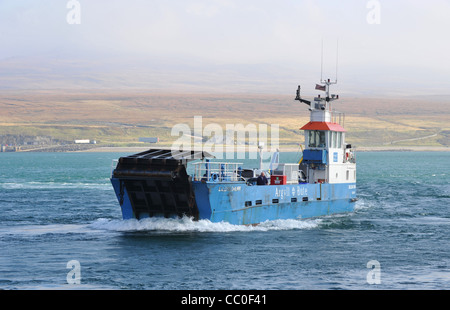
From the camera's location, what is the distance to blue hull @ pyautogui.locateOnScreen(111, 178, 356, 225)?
1516 inches

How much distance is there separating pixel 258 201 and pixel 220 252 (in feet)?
26.7

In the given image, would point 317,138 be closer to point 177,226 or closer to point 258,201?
point 258,201

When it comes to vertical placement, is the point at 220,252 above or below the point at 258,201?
below

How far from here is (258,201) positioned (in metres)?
41.8

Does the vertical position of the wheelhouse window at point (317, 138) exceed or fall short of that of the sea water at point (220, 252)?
it exceeds it

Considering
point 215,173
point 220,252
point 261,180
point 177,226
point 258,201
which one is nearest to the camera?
point 220,252

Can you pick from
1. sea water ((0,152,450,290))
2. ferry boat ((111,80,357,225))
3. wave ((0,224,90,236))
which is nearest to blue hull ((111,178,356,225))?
ferry boat ((111,80,357,225))

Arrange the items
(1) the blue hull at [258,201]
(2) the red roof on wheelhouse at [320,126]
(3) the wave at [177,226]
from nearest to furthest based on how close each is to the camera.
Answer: (1) the blue hull at [258,201]
(3) the wave at [177,226]
(2) the red roof on wheelhouse at [320,126]

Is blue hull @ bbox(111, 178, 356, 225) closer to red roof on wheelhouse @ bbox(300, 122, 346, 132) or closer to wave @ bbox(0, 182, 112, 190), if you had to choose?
red roof on wheelhouse @ bbox(300, 122, 346, 132)

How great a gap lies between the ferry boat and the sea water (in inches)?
28.9

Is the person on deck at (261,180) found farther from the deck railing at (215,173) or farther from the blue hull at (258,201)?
the deck railing at (215,173)

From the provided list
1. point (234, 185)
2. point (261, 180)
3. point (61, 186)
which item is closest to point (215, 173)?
point (234, 185)

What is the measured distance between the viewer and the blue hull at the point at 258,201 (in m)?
38.5

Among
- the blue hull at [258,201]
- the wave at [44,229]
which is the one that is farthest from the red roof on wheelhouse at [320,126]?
the wave at [44,229]
